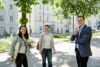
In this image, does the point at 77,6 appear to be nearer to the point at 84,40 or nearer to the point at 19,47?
the point at 19,47

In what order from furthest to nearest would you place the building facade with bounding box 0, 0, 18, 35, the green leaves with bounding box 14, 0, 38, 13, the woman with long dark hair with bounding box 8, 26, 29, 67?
the building facade with bounding box 0, 0, 18, 35
the green leaves with bounding box 14, 0, 38, 13
the woman with long dark hair with bounding box 8, 26, 29, 67

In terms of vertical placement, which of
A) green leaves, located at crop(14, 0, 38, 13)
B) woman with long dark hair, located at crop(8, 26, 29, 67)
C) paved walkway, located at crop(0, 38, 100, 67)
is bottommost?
paved walkway, located at crop(0, 38, 100, 67)

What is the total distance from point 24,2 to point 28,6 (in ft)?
2.64

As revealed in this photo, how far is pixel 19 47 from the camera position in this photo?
7832 mm

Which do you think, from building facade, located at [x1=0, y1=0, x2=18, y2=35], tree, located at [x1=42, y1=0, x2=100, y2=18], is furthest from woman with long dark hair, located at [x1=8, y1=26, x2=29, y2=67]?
building facade, located at [x1=0, y1=0, x2=18, y2=35]

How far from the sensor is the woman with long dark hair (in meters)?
7.77

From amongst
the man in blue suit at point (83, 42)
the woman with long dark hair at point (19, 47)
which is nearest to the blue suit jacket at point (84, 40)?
the man in blue suit at point (83, 42)

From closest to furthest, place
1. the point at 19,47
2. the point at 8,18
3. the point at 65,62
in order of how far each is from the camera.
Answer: the point at 19,47, the point at 65,62, the point at 8,18

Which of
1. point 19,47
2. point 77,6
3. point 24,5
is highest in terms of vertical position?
point 77,6

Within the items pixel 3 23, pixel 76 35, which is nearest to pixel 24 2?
pixel 76 35

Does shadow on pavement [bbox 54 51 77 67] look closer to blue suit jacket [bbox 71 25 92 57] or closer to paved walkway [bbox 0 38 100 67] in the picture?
paved walkway [bbox 0 38 100 67]

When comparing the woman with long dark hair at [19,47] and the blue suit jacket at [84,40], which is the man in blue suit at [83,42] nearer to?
the blue suit jacket at [84,40]

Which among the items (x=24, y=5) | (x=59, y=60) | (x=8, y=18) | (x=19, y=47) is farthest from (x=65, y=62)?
(x=8, y=18)

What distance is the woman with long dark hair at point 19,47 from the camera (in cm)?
777
